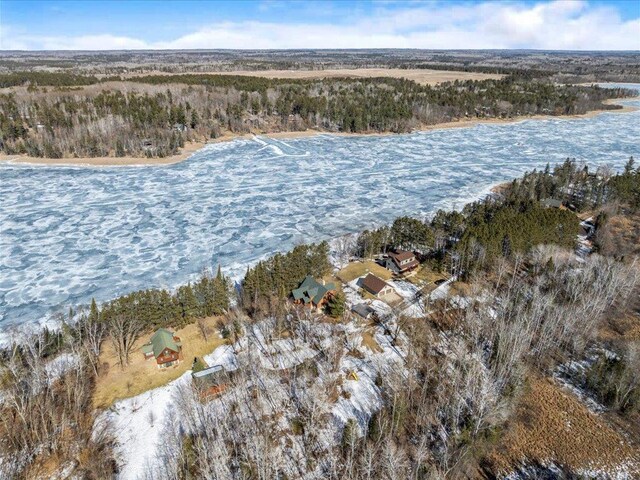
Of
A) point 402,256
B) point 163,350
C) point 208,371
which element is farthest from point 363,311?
point 163,350

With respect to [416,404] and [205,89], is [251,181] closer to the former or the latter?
[416,404]

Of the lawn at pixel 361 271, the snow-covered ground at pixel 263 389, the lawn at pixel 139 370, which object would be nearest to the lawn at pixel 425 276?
the lawn at pixel 361 271

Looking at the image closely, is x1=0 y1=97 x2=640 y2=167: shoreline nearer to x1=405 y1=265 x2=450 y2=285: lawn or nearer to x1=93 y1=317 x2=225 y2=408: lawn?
x1=93 y1=317 x2=225 y2=408: lawn

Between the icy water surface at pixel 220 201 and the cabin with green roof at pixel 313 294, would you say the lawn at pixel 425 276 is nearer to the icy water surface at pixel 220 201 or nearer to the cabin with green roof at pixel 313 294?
the cabin with green roof at pixel 313 294

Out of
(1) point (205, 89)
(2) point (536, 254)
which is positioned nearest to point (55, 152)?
(1) point (205, 89)

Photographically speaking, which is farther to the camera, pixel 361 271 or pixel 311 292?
pixel 361 271

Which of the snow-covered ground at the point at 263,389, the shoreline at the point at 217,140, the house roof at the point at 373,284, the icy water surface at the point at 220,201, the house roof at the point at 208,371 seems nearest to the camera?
the snow-covered ground at the point at 263,389

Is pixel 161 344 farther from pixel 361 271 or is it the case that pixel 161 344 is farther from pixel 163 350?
pixel 361 271
